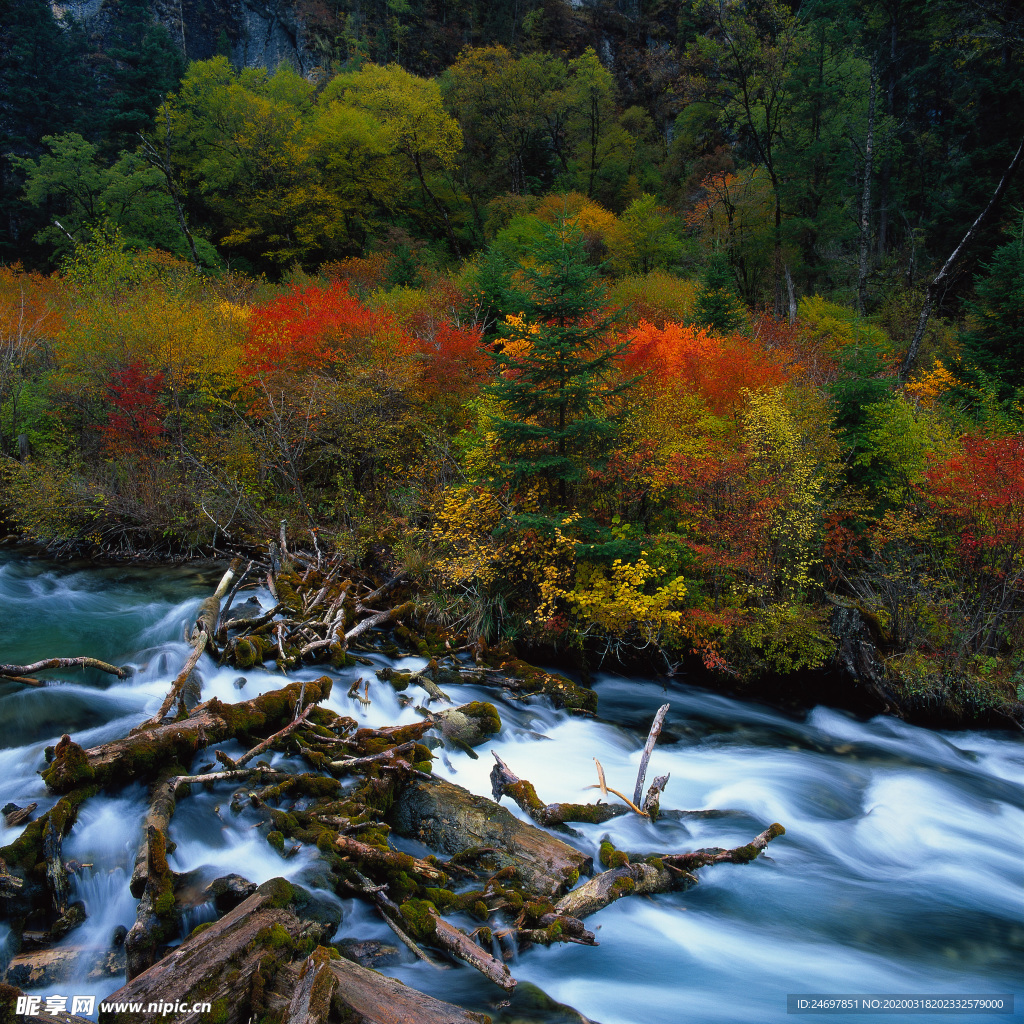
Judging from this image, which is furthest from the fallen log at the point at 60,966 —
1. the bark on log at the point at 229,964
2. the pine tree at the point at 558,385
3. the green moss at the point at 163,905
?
the pine tree at the point at 558,385

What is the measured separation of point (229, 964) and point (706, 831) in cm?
555

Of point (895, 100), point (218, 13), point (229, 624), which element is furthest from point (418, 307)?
point (218, 13)

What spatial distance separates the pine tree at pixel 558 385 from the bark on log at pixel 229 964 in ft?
23.2

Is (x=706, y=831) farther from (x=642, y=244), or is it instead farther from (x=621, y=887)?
(x=642, y=244)

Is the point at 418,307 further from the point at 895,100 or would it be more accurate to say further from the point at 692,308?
the point at 895,100

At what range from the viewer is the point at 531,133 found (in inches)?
1818

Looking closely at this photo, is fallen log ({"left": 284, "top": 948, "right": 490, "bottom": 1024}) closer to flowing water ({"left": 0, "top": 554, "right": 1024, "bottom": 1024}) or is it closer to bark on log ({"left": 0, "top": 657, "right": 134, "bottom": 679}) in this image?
flowing water ({"left": 0, "top": 554, "right": 1024, "bottom": 1024})

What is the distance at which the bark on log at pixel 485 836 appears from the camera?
5.73 m

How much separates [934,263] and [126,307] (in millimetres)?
33904

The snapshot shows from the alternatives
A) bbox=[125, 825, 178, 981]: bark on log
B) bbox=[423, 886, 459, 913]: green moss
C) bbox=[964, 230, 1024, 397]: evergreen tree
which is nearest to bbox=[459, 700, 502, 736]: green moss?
bbox=[423, 886, 459, 913]: green moss

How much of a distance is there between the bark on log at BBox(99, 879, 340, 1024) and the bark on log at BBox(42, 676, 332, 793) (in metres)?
2.11

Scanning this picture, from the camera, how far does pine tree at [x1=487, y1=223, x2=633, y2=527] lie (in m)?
11.0

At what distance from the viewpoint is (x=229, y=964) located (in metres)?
3.94

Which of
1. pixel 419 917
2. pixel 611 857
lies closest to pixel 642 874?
pixel 611 857
